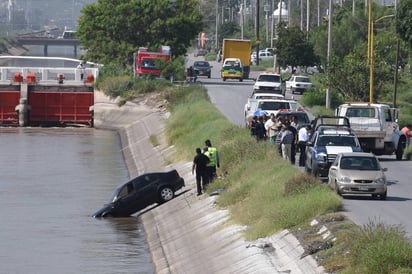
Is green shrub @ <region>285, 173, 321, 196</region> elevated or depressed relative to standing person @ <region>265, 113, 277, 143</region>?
depressed

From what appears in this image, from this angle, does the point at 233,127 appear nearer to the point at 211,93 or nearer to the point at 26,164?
the point at 26,164

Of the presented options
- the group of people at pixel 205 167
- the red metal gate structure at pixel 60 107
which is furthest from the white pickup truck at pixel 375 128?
the red metal gate structure at pixel 60 107

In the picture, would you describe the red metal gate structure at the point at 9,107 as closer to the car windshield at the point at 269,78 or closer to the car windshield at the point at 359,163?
the car windshield at the point at 269,78

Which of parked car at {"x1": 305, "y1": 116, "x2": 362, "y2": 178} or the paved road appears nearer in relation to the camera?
the paved road

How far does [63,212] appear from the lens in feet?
135

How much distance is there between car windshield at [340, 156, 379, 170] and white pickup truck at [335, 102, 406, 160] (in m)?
10.9

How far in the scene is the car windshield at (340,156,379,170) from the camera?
32281 mm

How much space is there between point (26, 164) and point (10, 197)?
13.2 metres

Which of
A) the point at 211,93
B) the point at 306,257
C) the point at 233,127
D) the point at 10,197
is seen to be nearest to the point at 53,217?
the point at 10,197

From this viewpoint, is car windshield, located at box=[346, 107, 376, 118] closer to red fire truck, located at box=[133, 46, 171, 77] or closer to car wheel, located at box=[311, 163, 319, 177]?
car wheel, located at box=[311, 163, 319, 177]

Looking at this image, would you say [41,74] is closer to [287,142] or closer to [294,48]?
[294,48]

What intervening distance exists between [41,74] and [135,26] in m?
8.58

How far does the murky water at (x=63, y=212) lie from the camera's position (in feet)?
→ 104

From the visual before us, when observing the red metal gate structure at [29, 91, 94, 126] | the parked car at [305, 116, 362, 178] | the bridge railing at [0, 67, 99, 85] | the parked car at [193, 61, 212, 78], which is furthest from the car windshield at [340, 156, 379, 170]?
the parked car at [193, 61, 212, 78]
